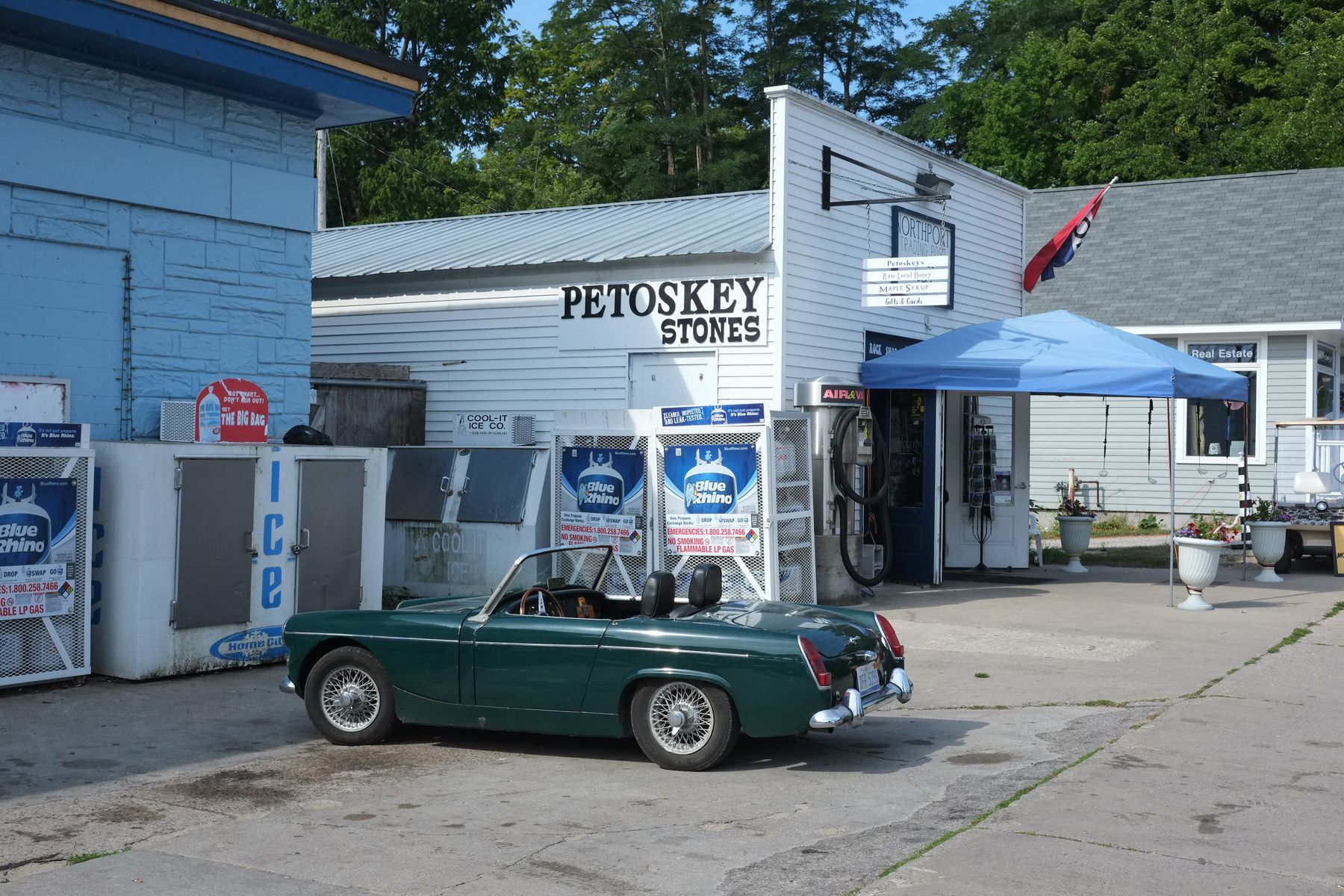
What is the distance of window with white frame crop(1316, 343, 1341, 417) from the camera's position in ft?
79.5

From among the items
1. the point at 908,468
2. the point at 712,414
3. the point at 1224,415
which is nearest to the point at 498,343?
the point at 712,414

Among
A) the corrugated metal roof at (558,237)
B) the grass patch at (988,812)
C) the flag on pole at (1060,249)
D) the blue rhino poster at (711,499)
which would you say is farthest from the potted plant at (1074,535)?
the grass patch at (988,812)

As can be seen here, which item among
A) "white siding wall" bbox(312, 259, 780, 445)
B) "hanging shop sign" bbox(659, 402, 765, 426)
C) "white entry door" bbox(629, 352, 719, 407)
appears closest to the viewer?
"hanging shop sign" bbox(659, 402, 765, 426)

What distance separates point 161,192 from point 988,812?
840 centimetres

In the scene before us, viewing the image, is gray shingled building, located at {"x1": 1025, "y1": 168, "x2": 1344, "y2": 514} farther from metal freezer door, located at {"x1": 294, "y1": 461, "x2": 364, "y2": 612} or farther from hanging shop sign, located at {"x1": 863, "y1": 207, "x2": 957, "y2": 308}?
metal freezer door, located at {"x1": 294, "y1": 461, "x2": 364, "y2": 612}

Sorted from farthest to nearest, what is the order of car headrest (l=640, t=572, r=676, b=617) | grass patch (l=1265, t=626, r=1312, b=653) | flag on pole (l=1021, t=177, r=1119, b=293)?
flag on pole (l=1021, t=177, r=1119, b=293), grass patch (l=1265, t=626, r=1312, b=653), car headrest (l=640, t=572, r=676, b=617)

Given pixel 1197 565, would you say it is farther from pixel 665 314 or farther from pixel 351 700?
pixel 351 700

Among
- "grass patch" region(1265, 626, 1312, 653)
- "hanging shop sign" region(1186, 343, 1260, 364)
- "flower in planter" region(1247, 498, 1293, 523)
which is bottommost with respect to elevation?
"grass patch" region(1265, 626, 1312, 653)

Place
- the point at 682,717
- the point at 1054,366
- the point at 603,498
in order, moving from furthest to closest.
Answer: the point at 1054,366, the point at 603,498, the point at 682,717

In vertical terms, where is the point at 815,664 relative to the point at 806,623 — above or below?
below

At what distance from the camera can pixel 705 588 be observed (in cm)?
798

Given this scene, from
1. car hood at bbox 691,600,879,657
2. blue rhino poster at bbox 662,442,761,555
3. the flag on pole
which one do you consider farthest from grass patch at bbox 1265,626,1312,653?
the flag on pole

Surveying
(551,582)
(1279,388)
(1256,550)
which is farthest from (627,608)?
(1279,388)

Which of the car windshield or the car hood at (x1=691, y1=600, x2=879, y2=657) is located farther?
the car windshield
